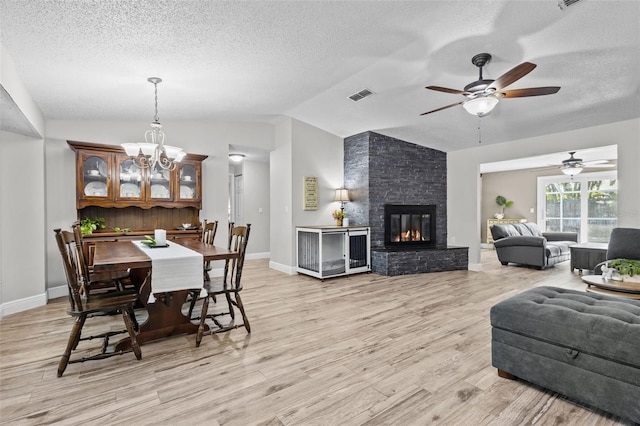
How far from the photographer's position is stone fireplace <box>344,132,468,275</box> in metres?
5.63

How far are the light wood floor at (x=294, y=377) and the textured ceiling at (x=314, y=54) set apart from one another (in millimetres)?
2424

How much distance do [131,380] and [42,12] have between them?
249 cm

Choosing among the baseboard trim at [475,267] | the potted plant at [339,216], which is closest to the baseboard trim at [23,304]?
the potted plant at [339,216]

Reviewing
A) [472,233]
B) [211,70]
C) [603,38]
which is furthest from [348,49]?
[472,233]

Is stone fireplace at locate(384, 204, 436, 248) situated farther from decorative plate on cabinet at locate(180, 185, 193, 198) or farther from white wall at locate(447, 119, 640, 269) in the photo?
decorative plate on cabinet at locate(180, 185, 193, 198)

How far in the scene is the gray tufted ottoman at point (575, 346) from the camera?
1601 millimetres

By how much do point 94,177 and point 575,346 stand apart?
5.11 metres

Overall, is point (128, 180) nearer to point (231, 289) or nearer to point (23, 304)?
point (23, 304)

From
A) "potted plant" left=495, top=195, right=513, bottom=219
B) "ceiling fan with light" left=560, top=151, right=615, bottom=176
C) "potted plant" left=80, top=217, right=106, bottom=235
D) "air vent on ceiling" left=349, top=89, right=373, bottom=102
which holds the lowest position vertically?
"potted plant" left=80, top=217, right=106, bottom=235

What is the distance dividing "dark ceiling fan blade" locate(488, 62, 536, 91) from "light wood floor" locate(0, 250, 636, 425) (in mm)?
2187

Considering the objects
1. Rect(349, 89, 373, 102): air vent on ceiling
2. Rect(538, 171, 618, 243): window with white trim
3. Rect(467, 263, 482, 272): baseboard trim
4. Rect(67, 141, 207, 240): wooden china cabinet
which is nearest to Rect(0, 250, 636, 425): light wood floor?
Rect(67, 141, 207, 240): wooden china cabinet

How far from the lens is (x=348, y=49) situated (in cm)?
309

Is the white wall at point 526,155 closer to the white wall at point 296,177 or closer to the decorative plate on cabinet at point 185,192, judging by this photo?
the white wall at point 296,177

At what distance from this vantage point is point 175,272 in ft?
8.14
